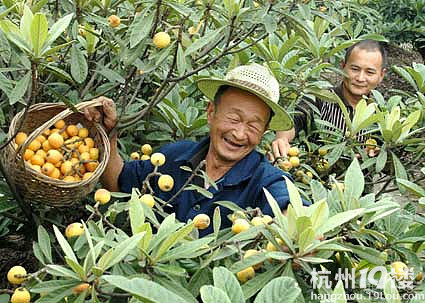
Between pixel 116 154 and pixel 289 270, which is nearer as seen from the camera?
pixel 289 270

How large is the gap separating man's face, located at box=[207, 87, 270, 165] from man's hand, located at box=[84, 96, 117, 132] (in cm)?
35

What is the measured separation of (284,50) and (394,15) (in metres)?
7.43

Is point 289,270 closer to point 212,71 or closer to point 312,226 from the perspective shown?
point 312,226

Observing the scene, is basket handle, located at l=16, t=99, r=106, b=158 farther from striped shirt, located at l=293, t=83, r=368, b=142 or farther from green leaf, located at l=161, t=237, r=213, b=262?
striped shirt, located at l=293, t=83, r=368, b=142

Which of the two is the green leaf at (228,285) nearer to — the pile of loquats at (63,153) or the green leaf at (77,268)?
the green leaf at (77,268)

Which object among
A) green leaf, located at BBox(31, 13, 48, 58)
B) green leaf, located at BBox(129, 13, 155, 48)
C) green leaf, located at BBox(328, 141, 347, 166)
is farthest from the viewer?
green leaf, located at BBox(328, 141, 347, 166)

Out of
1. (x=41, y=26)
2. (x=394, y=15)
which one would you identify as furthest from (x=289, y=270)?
(x=394, y=15)

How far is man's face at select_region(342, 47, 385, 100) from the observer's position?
3702 millimetres

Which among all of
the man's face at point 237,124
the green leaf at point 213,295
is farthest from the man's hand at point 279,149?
the green leaf at point 213,295

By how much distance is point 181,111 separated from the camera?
100 inches

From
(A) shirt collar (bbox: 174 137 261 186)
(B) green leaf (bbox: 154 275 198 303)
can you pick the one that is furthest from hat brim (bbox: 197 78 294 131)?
(B) green leaf (bbox: 154 275 198 303)

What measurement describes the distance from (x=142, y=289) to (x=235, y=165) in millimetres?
1204

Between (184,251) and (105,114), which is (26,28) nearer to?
(105,114)

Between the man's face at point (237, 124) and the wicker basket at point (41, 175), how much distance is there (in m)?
0.41
